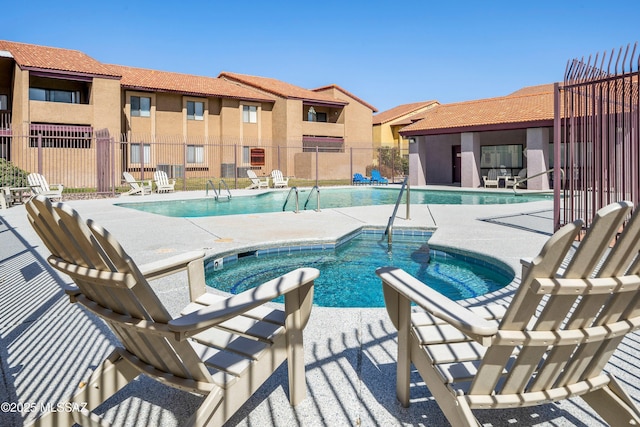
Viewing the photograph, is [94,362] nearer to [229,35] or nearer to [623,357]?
[623,357]

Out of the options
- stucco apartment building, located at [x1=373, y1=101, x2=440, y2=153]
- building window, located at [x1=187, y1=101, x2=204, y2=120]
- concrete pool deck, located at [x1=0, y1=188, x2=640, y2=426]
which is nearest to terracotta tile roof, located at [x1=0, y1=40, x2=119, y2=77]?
building window, located at [x1=187, y1=101, x2=204, y2=120]

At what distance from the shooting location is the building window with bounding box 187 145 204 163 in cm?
3081

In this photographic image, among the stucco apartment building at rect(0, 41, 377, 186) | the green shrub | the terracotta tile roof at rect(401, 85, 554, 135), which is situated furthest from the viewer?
the stucco apartment building at rect(0, 41, 377, 186)

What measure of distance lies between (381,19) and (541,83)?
21550 mm

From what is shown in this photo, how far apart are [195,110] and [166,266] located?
30.2 meters

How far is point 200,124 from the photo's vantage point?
31453mm

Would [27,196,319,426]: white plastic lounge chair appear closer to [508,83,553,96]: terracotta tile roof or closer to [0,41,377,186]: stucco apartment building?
[0,41,377,186]: stucco apartment building

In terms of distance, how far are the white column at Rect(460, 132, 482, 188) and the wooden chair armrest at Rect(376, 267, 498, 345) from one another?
888 inches

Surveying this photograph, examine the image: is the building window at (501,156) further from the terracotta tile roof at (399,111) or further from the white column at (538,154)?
the terracotta tile roof at (399,111)

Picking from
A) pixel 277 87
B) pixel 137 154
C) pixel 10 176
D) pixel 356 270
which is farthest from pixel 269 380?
pixel 277 87

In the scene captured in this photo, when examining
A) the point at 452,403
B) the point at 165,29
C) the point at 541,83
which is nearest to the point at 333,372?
the point at 452,403

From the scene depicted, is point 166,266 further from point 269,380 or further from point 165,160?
point 165,160

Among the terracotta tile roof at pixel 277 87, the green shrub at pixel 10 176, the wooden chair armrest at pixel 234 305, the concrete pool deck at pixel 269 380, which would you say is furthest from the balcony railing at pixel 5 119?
the wooden chair armrest at pixel 234 305

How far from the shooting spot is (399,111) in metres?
46.7
